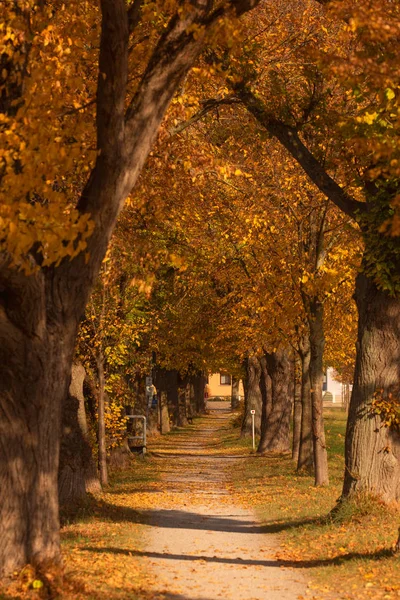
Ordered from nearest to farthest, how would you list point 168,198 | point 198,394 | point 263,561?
point 263,561 → point 168,198 → point 198,394

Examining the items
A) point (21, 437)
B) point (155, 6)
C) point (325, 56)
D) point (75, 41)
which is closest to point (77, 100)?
point (75, 41)

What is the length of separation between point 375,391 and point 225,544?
334 cm

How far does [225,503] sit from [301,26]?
9789mm

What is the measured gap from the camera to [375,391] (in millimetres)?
16984

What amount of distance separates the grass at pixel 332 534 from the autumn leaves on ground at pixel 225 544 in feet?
0.07

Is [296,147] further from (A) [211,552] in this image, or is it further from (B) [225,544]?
(A) [211,552]

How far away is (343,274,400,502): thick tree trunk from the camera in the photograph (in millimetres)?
16875

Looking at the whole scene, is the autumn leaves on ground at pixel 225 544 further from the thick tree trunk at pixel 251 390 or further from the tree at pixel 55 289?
the thick tree trunk at pixel 251 390

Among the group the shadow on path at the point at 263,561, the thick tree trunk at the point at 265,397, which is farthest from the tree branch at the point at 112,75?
the thick tree trunk at the point at 265,397

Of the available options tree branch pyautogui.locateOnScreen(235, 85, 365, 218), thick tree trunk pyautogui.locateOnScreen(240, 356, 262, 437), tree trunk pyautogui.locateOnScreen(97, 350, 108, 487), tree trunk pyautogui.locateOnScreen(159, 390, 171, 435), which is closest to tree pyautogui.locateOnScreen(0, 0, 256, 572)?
tree branch pyautogui.locateOnScreen(235, 85, 365, 218)

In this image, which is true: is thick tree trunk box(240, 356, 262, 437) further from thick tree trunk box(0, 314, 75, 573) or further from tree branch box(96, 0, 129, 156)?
tree branch box(96, 0, 129, 156)

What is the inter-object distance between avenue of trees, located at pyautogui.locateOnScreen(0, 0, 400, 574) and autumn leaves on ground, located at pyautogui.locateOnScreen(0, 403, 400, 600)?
751 millimetres

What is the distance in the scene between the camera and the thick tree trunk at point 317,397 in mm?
25062

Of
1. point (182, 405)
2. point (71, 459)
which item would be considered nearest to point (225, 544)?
point (71, 459)
